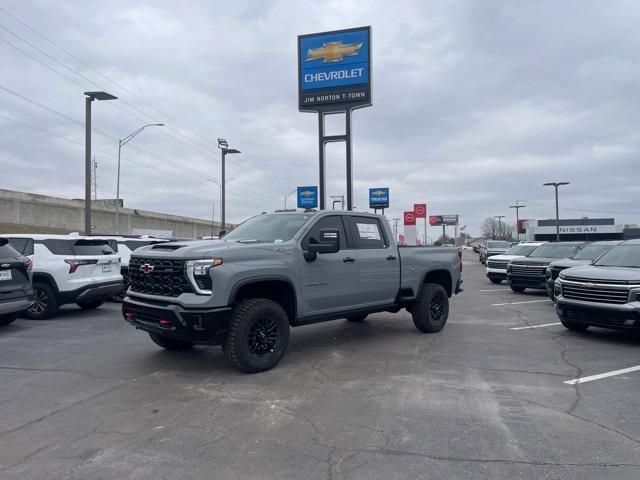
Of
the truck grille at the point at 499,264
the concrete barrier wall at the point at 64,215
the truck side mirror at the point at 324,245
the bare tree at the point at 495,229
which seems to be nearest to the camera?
the truck side mirror at the point at 324,245

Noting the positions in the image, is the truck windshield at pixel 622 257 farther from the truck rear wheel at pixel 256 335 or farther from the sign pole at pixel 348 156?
the sign pole at pixel 348 156

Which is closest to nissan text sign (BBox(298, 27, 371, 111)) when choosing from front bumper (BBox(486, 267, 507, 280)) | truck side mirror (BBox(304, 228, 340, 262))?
front bumper (BBox(486, 267, 507, 280))

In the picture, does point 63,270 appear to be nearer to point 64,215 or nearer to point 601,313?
point 601,313

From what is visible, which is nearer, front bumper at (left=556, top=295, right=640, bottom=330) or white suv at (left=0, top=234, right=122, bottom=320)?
front bumper at (left=556, top=295, right=640, bottom=330)

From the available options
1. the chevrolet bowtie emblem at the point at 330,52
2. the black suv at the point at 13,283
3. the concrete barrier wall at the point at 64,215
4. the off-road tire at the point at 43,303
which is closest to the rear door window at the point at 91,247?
the off-road tire at the point at 43,303

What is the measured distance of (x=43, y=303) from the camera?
35.6 feet

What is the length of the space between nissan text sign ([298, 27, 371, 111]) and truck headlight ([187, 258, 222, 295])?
15.5m

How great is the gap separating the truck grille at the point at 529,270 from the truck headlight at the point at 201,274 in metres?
12.9

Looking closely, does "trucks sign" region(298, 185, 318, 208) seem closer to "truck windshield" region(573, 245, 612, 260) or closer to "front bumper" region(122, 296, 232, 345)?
"truck windshield" region(573, 245, 612, 260)

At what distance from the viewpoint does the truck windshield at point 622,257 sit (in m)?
9.15

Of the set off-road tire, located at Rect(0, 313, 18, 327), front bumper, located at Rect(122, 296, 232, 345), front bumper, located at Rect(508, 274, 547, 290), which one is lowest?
off-road tire, located at Rect(0, 313, 18, 327)

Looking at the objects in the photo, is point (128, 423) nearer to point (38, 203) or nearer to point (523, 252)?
point (523, 252)

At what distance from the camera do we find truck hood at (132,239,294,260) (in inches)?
235

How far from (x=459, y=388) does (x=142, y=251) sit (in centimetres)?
427
